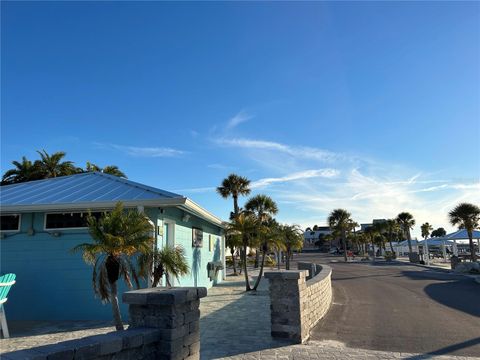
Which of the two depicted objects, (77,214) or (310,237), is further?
(310,237)

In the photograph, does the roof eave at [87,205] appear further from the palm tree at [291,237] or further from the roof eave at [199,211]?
the palm tree at [291,237]

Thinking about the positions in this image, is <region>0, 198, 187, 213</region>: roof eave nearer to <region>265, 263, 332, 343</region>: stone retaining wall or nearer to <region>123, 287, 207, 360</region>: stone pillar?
<region>265, 263, 332, 343</region>: stone retaining wall

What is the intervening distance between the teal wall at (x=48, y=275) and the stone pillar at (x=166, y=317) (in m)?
5.98

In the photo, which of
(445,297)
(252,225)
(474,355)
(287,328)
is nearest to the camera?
(474,355)

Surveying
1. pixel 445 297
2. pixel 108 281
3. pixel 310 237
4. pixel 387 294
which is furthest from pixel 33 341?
pixel 310 237

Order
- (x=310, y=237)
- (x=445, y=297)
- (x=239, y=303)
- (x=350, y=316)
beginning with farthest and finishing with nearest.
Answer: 1. (x=310, y=237)
2. (x=445, y=297)
3. (x=239, y=303)
4. (x=350, y=316)

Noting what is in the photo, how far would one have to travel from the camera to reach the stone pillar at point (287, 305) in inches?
280

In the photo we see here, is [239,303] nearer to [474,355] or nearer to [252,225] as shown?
[252,225]

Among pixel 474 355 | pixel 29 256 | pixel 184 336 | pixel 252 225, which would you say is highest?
pixel 252 225

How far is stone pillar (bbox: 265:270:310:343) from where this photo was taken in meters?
7.12

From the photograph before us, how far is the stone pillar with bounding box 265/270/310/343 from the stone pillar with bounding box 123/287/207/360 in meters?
3.20

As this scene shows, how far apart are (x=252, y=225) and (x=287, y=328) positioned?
26.1ft

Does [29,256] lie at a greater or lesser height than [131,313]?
greater

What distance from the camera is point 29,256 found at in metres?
10.3
